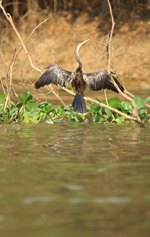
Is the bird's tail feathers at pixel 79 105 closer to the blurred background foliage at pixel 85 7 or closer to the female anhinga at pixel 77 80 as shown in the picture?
the female anhinga at pixel 77 80

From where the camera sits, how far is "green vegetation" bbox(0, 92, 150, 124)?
435 inches

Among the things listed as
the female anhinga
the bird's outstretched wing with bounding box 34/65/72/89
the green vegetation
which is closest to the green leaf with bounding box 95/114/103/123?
the green vegetation

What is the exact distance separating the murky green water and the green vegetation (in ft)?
6.56

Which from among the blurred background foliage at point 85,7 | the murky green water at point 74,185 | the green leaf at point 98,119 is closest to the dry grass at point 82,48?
the blurred background foliage at point 85,7

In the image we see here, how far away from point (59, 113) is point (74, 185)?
6.32 metres

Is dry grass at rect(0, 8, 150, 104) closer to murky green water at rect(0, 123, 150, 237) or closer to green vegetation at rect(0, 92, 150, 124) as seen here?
green vegetation at rect(0, 92, 150, 124)

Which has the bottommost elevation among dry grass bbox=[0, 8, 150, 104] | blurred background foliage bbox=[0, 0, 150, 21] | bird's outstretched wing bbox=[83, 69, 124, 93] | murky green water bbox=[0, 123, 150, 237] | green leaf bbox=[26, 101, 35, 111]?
murky green water bbox=[0, 123, 150, 237]

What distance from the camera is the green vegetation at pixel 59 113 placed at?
11.0 meters

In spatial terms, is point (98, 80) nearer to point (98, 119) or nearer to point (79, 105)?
point (79, 105)

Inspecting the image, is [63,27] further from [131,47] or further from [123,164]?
[123,164]

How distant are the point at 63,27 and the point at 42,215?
2099cm

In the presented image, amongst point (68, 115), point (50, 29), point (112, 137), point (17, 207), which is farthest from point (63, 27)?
point (17, 207)

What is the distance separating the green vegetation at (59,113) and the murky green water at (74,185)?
6.56 feet

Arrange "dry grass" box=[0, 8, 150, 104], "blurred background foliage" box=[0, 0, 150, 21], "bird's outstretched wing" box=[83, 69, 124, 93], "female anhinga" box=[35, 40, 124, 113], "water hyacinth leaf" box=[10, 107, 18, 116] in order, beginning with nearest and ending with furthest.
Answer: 1. "female anhinga" box=[35, 40, 124, 113]
2. "bird's outstretched wing" box=[83, 69, 124, 93]
3. "water hyacinth leaf" box=[10, 107, 18, 116]
4. "dry grass" box=[0, 8, 150, 104]
5. "blurred background foliage" box=[0, 0, 150, 21]
